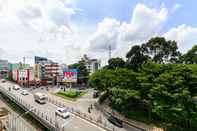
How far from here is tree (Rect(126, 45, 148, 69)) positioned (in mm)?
49037

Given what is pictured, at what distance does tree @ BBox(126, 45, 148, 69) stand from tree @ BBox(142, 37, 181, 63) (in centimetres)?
255

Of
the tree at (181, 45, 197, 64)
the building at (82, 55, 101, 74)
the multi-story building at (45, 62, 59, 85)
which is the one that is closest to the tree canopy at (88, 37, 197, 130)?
the tree at (181, 45, 197, 64)

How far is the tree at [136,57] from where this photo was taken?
1931 inches

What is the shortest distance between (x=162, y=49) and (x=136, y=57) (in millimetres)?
7001

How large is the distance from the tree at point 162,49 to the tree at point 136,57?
2.55 m

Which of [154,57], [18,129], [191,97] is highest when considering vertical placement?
[154,57]

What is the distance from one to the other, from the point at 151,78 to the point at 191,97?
7.12 metres

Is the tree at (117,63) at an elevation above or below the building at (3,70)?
above

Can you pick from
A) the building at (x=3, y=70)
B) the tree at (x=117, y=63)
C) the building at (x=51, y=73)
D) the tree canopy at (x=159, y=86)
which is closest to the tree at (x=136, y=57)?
the tree canopy at (x=159, y=86)

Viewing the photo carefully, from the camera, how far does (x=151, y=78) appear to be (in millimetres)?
30047

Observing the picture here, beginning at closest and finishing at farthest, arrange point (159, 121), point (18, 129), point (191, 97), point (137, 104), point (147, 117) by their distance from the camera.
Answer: point (191, 97), point (159, 121), point (147, 117), point (18, 129), point (137, 104)

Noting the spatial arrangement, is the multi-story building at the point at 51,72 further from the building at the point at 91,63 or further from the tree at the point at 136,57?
the tree at the point at 136,57

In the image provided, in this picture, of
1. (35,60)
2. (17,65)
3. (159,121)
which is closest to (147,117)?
(159,121)

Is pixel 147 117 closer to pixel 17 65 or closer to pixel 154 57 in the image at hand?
pixel 154 57
